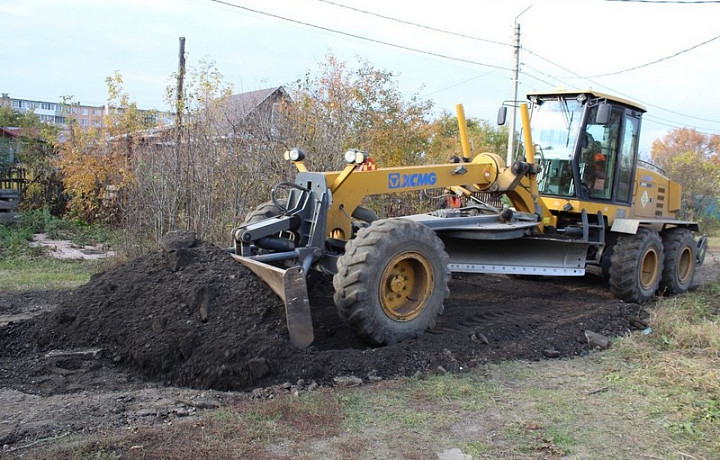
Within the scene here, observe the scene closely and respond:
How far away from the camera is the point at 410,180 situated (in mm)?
7078

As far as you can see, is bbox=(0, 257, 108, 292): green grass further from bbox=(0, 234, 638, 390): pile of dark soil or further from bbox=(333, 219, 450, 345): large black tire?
bbox=(333, 219, 450, 345): large black tire

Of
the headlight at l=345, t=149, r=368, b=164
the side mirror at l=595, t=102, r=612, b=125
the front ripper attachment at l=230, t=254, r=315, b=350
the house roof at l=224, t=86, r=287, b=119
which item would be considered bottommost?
the front ripper attachment at l=230, t=254, r=315, b=350

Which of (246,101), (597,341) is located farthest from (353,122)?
(597,341)

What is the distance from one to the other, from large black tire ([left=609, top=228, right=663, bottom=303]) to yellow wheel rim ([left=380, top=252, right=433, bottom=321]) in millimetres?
3809

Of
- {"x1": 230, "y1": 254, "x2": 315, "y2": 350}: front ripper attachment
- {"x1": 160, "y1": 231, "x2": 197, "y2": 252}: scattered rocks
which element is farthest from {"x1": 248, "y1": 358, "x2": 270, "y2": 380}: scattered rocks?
{"x1": 160, "y1": 231, "x2": 197, "y2": 252}: scattered rocks

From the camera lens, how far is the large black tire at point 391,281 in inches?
222

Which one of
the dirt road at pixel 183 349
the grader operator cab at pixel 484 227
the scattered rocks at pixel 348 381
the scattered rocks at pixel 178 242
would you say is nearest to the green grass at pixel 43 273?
the dirt road at pixel 183 349

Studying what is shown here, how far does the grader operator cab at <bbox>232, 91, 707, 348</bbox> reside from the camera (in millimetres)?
5824

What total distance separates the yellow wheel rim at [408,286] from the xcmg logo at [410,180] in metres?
1.05

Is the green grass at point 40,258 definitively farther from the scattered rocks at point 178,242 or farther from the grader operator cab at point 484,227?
the grader operator cab at point 484,227

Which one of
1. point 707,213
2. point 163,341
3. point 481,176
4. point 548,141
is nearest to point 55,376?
point 163,341

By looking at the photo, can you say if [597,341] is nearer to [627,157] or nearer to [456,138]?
[627,157]

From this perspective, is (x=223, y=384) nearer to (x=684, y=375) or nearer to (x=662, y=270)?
(x=684, y=375)

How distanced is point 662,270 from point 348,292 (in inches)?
242
